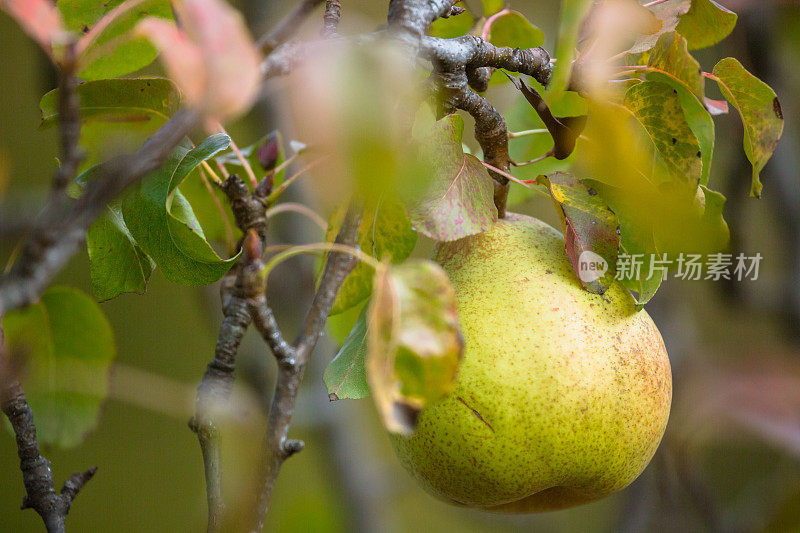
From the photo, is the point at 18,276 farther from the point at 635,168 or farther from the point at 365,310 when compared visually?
the point at 635,168

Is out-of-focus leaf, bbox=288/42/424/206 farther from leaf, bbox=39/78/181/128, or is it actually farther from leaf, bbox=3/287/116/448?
leaf, bbox=3/287/116/448

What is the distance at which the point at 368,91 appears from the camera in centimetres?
27

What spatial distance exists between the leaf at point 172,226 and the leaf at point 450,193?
132mm

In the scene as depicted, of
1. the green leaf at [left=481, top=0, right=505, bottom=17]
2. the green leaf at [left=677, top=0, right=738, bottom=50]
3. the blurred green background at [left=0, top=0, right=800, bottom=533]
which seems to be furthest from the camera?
the blurred green background at [left=0, top=0, right=800, bottom=533]

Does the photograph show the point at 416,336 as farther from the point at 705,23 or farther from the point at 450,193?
the point at 705,23

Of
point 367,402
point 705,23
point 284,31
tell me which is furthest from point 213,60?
point 367,402

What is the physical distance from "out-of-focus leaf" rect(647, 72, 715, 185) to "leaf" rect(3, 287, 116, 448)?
1.63 feet

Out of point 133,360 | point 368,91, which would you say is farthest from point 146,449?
point 368,91

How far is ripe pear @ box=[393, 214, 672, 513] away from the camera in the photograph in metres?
0.49

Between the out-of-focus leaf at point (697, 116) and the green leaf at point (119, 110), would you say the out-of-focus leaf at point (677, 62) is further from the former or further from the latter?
the green leaf at point (119, 110)

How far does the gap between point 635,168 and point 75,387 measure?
49 cm

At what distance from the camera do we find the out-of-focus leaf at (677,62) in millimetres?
490

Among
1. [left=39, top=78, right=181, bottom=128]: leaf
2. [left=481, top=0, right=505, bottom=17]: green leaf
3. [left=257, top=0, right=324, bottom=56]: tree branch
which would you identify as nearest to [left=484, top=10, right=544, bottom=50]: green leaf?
[left=481, top=0, right=505, bottom=17]: green leaf

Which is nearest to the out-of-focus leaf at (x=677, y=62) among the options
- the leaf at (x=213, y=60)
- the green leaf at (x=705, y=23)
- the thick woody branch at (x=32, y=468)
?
the green leaf at (x=705, y=23)
